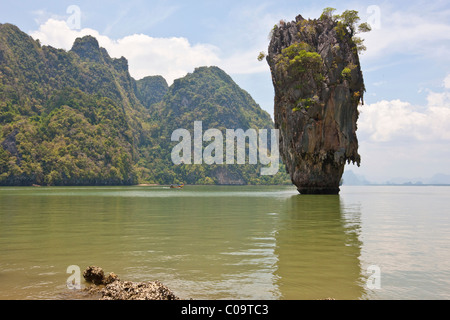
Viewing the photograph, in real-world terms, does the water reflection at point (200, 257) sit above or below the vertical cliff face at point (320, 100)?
below

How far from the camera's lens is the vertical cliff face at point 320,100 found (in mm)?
46312

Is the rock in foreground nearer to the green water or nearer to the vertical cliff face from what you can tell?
the green water

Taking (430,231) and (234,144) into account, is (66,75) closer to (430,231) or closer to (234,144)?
(234,144)

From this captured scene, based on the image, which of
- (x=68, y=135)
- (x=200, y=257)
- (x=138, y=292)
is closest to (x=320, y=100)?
(x=200, y=257)

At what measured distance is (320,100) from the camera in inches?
1838

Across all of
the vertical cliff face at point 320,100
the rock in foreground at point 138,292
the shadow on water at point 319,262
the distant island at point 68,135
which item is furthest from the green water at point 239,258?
the distant island at point 68,135

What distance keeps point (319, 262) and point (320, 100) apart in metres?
40.2

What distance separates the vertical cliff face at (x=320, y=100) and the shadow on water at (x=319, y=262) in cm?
3231

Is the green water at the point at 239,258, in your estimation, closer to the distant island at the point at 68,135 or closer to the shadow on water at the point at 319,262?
the shadow on water at the point at 319,262

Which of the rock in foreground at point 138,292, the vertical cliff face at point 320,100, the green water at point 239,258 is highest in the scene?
the vertical cliff face at point 320,100

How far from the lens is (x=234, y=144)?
594 ft

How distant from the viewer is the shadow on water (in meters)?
6.70

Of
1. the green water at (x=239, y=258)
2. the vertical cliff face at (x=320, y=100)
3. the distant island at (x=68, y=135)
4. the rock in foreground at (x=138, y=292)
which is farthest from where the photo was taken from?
the distant island at (x=68, y=135)

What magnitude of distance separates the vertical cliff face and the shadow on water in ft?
106
